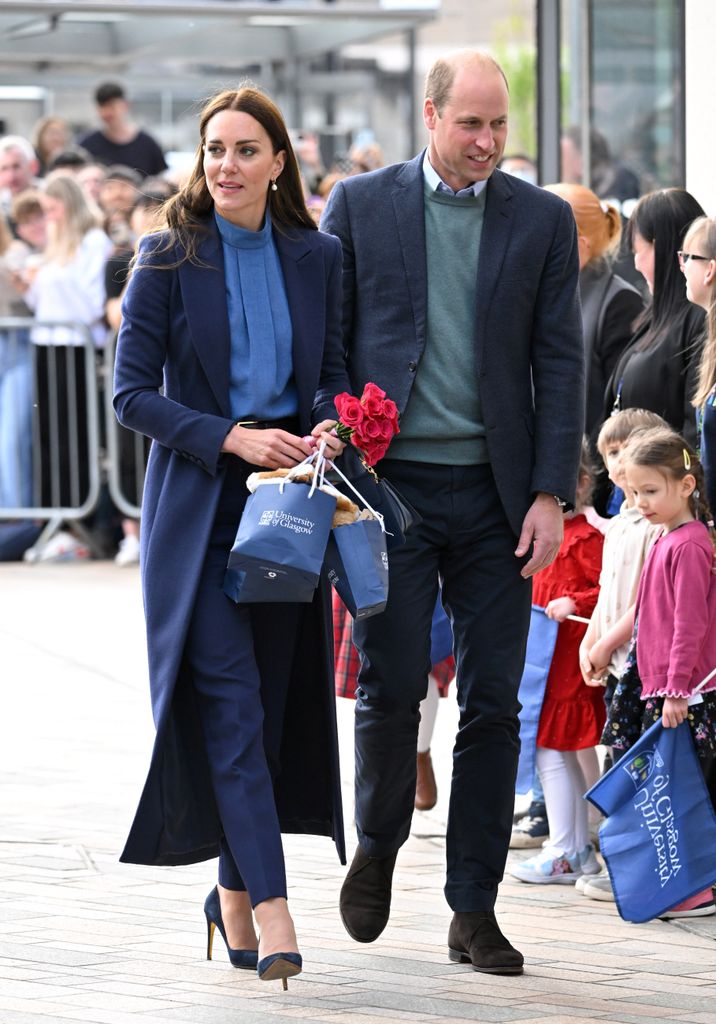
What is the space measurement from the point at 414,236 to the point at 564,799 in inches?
72.6

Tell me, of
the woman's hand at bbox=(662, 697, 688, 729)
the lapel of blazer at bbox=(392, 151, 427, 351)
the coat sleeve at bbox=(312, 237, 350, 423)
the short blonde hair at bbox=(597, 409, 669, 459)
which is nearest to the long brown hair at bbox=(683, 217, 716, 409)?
the short blonde hair at bbox=(597, 409, 669, 459)

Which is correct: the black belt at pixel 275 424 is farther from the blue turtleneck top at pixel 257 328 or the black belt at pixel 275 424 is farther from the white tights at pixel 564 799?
the white tights at pixel 564 799

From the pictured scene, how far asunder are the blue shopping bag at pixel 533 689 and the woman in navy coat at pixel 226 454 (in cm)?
119

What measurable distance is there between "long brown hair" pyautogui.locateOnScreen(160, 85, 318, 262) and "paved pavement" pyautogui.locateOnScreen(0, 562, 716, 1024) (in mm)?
1682

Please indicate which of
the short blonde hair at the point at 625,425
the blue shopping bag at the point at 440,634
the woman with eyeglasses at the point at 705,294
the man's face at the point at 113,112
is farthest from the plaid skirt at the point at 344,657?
the man's face at the point at 113,112

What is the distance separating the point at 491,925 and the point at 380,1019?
0.53 metres

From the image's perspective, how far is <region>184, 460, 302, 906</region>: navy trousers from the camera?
168 inches

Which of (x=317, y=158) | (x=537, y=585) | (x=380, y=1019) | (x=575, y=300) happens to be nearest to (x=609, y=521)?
(x=537, y=585)

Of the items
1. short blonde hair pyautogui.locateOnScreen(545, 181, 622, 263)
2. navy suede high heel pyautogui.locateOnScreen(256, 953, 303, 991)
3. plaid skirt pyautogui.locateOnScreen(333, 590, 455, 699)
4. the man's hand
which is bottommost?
navy suede high heel pyautogui.locateOnScreen(256, 953, 303, 991)

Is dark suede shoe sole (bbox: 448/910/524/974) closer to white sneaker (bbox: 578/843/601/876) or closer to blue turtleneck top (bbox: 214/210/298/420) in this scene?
white sneaker (bbox: 578/843/601/876)

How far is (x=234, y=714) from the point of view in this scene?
14.0 feet

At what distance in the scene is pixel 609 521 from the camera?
5.58 m

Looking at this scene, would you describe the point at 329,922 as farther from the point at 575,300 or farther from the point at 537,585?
the point at 575,300

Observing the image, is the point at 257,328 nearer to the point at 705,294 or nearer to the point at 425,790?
the point at 705,294
